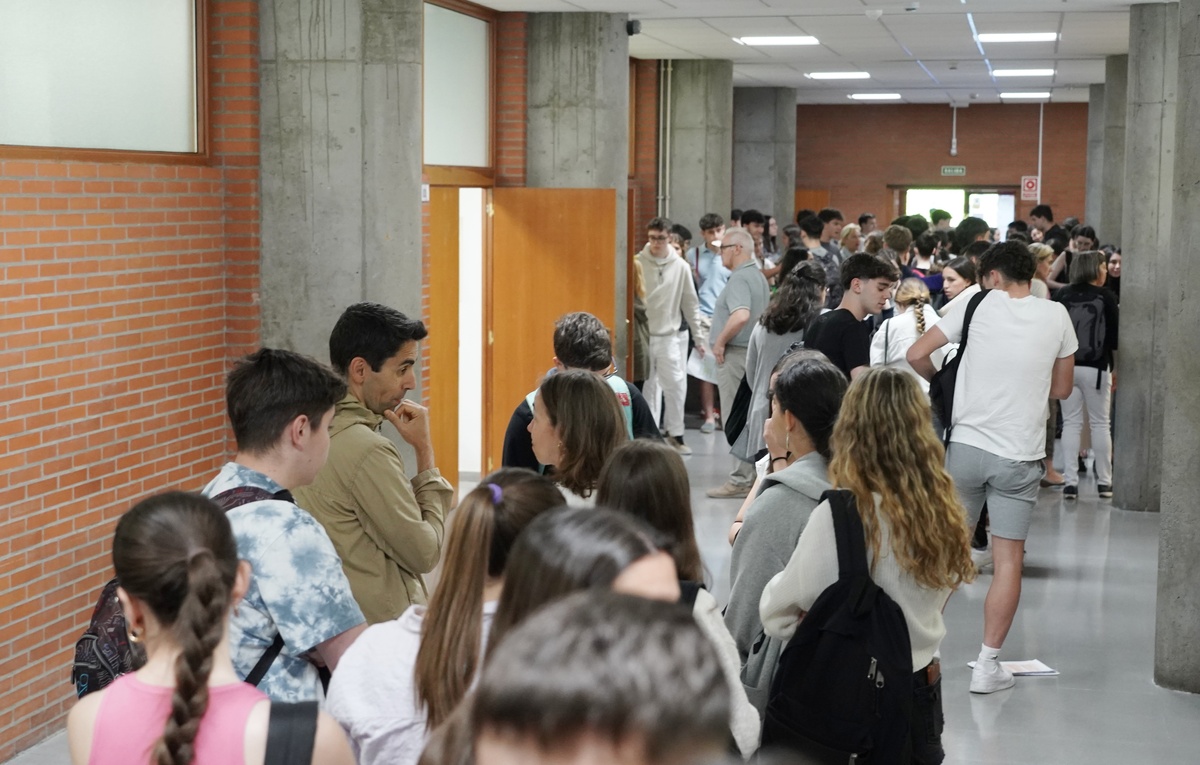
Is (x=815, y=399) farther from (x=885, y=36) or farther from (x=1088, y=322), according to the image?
(x=885, y=36)

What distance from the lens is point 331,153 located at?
20.9 feet

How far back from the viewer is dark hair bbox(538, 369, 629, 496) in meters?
3.46

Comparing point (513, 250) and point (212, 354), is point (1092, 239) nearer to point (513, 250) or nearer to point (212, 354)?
point (513, 250)

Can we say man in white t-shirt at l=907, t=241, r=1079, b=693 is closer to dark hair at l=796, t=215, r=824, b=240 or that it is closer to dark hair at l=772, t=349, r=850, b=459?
dark hair at l=772, t=349, r=850, b=459

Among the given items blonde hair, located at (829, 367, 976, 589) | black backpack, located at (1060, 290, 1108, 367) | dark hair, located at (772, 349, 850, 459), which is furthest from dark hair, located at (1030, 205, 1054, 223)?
blonde hair, located at (829, 367, 976, 589)

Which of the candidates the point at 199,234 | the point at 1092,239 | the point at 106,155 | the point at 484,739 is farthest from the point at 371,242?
the point at 1092,239

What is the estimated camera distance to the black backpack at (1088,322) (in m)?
8.91

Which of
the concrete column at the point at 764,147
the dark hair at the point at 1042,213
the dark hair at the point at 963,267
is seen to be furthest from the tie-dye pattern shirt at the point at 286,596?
the concrete column at the point at 764,147

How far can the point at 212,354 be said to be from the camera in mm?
6250

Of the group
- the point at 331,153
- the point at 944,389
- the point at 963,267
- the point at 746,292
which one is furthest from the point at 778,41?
the point at 331,153

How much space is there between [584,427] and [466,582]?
1440 millimetres

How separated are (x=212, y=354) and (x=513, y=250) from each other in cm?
373

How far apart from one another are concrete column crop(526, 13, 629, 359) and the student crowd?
399 cm

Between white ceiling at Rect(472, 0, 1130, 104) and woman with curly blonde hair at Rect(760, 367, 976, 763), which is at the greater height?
white ceiling at Rect(472, 0, 1130, 104)
